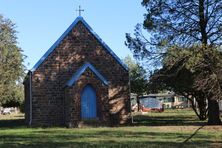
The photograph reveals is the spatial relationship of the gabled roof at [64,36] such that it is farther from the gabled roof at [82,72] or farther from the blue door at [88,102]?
the blue door at [88,102]

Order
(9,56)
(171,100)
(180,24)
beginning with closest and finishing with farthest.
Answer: (180,24), (9,56), (171,100)

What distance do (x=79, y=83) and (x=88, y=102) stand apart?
1.65 metres

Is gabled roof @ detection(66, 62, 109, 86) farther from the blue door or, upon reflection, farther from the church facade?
the blue door

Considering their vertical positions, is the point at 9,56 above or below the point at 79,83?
above

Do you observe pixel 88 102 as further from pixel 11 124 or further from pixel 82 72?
pixel 11 124

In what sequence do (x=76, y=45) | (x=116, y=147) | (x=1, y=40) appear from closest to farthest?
(x=116, y=147) < (x=76, y=45) < (x=1, y=40)

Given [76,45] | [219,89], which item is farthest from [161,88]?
[219,89]

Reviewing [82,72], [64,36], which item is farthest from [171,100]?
[82,72]

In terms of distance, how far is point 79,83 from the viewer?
33469 millimetres

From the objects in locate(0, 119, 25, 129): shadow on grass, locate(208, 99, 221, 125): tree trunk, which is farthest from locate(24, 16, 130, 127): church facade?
locate(208, 99, 221, 125): tree trunk

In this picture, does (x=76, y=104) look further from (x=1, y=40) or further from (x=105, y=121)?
(x=1, y=40)

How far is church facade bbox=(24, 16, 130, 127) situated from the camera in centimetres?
3363

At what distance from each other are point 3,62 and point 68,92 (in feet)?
61.5

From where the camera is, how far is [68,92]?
33562mm
